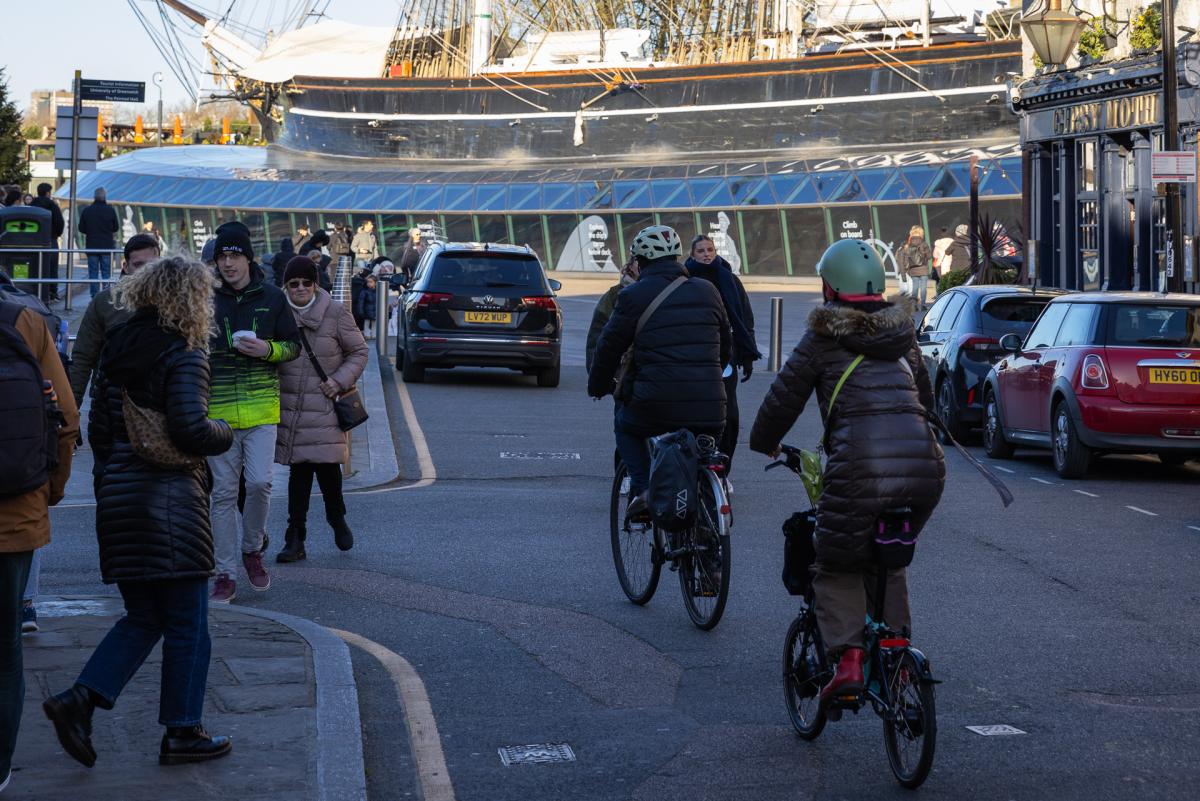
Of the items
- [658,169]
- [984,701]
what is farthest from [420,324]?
[658,169]

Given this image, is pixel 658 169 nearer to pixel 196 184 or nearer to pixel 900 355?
pixel 196 184

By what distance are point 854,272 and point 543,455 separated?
1004 cm

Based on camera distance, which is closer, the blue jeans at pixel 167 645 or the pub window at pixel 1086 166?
the blue jeans at pixel 167 645

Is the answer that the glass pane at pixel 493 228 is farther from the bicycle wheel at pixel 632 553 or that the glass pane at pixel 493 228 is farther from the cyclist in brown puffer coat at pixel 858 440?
the cyclist in brown puffer coat at pixel 858 440

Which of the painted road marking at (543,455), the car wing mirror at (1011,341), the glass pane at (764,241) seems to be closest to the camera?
the car wing mirror at (1011,341)

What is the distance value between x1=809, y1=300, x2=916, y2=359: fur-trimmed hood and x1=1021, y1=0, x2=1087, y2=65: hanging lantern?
868 inches

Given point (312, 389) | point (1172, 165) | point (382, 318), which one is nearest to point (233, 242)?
point (312, 389)

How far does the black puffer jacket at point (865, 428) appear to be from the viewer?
5375 mm

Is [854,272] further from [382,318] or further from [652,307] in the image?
[382,318]

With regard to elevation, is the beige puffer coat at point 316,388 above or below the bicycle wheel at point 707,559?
above

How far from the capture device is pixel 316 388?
31.4 ft

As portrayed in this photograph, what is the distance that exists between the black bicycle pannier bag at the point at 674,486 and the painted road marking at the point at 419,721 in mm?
1278

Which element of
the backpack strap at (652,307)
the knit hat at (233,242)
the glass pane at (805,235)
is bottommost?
the backpack strap at (652,307)

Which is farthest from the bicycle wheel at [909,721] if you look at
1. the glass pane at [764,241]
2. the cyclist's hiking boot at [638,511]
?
the glass pane at [764,241]
